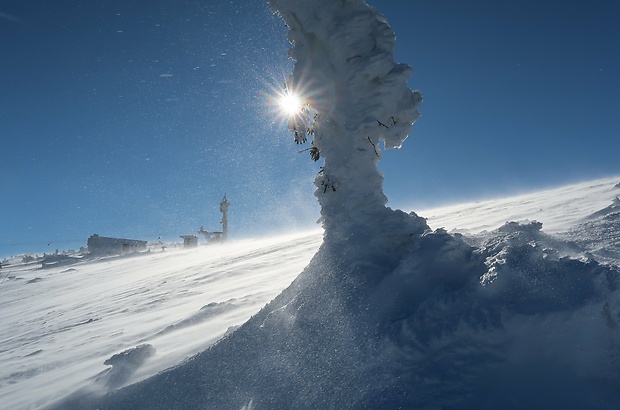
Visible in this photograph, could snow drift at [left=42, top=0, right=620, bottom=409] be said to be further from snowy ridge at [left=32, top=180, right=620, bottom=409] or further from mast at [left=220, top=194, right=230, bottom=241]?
mast at [left=220, top=194, right=230, bottom=241]

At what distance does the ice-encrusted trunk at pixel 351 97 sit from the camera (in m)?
5.42

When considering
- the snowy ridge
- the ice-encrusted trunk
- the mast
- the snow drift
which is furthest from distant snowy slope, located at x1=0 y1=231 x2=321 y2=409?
the mast

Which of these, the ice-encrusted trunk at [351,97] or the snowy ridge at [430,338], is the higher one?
the ice-encrusted trunk at [351,97]

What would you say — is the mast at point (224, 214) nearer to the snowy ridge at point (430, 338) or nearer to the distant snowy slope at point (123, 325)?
the distant snowy slope at point (123, 325)

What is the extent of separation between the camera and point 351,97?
5566mm

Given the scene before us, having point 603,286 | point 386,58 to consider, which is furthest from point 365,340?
point 386,58

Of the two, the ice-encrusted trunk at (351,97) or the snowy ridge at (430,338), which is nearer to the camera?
the snowy ridge at (430,338)

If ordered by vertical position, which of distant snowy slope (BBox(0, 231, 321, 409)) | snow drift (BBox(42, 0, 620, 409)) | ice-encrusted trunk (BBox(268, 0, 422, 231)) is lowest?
distant snowy slope (BBox(0, 231, 321, 409))

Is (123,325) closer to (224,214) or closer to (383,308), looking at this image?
(383,308)

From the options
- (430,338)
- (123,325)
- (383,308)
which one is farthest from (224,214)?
(430,338)

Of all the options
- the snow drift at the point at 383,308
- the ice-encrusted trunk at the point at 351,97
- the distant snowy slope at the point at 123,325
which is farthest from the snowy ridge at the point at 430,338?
the distant snowy slope at the point at 123,325

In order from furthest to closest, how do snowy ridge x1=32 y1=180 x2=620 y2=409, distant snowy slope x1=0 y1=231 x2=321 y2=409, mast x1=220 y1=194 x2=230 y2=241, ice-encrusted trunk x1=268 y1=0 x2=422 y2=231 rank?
1. mast x1=220 y1=194 x2=230 y2=241
2. distant snowy slope x1=0 y1=231 x2=321 y2=409
3. ice-encrusted trunk x1=268 y1=0 x2=422 y2=231
4. snowy ridge x1=32 y1=180 x2=620 y2=409

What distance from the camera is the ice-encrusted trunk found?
5422 millimetres

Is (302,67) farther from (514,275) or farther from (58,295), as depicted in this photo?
(58,295)
